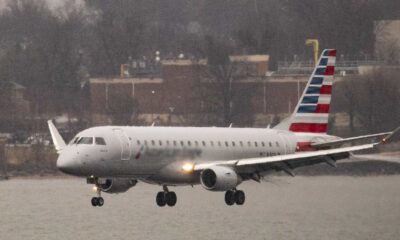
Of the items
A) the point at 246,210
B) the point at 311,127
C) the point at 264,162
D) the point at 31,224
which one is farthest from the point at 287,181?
the point at 264,162

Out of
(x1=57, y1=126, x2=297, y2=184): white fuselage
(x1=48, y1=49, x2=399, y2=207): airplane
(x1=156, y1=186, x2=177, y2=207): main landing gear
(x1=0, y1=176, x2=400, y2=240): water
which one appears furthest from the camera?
(x1=0, y1=176, x2=400, y2=240): water

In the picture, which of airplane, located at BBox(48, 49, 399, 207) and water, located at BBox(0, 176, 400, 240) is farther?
water, located at BBox(0, 176, 400, 240)

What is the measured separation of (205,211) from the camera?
158m

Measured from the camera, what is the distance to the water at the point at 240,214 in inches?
5556

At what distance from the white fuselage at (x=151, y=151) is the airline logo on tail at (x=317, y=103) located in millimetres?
6169

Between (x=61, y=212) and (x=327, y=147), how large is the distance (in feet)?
166

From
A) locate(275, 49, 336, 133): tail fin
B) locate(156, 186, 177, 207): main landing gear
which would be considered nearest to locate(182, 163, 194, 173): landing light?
locate(156, 186, 177, 207): main landing gear

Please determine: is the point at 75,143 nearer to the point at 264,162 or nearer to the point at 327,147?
the point at 264,162

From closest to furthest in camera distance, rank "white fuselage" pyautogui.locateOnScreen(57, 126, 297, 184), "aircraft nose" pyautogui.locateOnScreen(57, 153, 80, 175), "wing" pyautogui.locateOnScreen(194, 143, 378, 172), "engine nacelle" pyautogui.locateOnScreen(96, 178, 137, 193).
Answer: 1. "aircraft nose" pyautogui.locateOnScreen(57, 153, 80, 175)
2. "white fuselage" pyautogui.locateOnScreen(57, 126, 297, 184)
3. "engine nacelle" pyautogui.locateOnScreen(96, 178, 137, 193)
4. "wing" pyautogui.locateOnScreen(194, 143, 378, 172)

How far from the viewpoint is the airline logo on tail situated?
12119cm

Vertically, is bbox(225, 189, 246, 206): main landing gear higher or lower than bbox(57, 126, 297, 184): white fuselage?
lower

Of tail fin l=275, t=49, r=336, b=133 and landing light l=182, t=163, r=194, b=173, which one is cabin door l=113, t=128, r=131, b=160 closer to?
landing light l=182, t=163, r=194, b=173

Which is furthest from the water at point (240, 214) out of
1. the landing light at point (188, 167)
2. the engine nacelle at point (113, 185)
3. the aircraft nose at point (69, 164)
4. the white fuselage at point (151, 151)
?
the aircraft nose at point (69, 164)

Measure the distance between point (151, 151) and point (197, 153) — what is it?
14.4 ft
